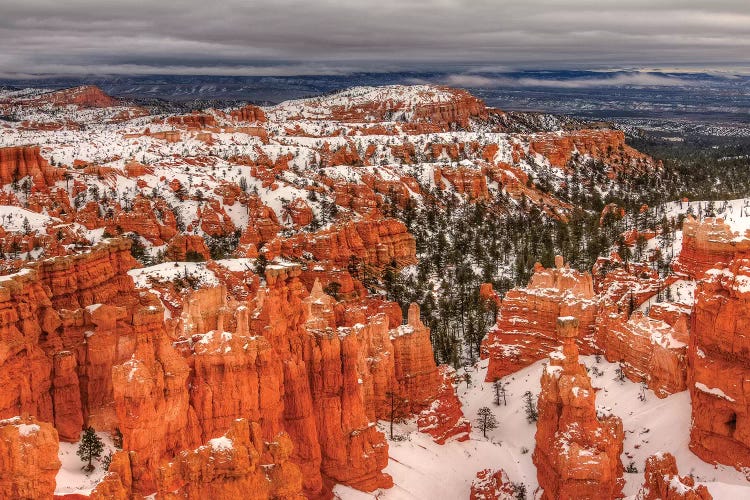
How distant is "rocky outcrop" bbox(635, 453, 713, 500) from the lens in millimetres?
22677

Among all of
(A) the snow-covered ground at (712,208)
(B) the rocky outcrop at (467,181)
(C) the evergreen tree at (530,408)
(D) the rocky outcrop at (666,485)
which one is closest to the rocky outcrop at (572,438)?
(D) the rocky outcrop at (666,485)

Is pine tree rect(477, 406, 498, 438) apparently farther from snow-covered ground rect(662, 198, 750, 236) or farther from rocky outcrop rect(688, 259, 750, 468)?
snow-covered ground rect(662, 198, 750, 236)

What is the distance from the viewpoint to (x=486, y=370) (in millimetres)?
50219

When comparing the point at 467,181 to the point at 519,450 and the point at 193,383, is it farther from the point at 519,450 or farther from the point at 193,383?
the point at 193,383

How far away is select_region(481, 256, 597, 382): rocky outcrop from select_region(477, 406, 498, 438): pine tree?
17.9ft

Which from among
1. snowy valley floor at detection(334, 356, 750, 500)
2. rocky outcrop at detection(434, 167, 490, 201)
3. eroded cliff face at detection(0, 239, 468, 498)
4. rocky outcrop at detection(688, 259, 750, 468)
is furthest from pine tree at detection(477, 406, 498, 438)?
rocky outcrop at detection(434, 167, 490, 201)

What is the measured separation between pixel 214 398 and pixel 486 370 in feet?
91.9

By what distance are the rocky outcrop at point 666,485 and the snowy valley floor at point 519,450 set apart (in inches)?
169

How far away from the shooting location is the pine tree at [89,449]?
86.5ft

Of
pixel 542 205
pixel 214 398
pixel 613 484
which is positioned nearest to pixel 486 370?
pixel 613 484

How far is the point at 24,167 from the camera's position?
114 meters

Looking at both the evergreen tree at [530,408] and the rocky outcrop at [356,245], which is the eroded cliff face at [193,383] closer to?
the evergreen tree at [530,408]

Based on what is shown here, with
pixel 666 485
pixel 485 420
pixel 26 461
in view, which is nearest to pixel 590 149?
pixel 485 420

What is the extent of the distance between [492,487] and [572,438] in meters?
5.80
